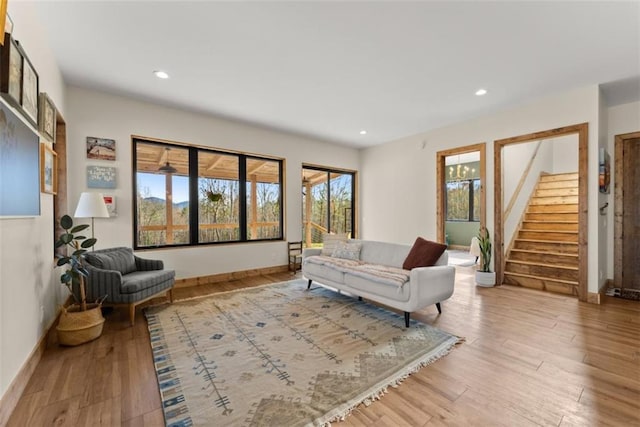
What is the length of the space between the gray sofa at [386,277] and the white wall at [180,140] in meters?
1.53

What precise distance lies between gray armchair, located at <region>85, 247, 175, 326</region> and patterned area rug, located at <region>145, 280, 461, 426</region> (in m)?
0.28

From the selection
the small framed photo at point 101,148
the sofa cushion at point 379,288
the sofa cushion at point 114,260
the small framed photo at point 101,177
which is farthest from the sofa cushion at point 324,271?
the small framed photo at point 101,148

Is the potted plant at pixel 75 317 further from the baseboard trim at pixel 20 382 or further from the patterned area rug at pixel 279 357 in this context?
the patterned area rug at pixel 279 357

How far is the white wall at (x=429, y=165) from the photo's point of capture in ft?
12.0

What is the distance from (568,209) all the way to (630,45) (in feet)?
12.2

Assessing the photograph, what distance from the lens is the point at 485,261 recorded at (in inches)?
180

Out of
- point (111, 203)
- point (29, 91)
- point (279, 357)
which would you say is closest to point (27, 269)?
point (29, 91)

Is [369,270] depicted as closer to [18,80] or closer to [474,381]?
[474,381]

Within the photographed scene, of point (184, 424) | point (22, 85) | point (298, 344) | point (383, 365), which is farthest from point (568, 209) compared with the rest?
point (22, 85)

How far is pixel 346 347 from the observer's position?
2.44 m

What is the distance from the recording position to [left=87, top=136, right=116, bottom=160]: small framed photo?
12.2 ft

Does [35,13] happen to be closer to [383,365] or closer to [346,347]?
[346,347]

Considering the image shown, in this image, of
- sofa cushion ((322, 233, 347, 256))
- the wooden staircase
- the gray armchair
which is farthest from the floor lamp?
the wooden staircase

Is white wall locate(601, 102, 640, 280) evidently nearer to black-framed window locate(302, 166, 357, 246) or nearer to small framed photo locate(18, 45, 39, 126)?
black-framed window locate(302, 166, 357, 246)
